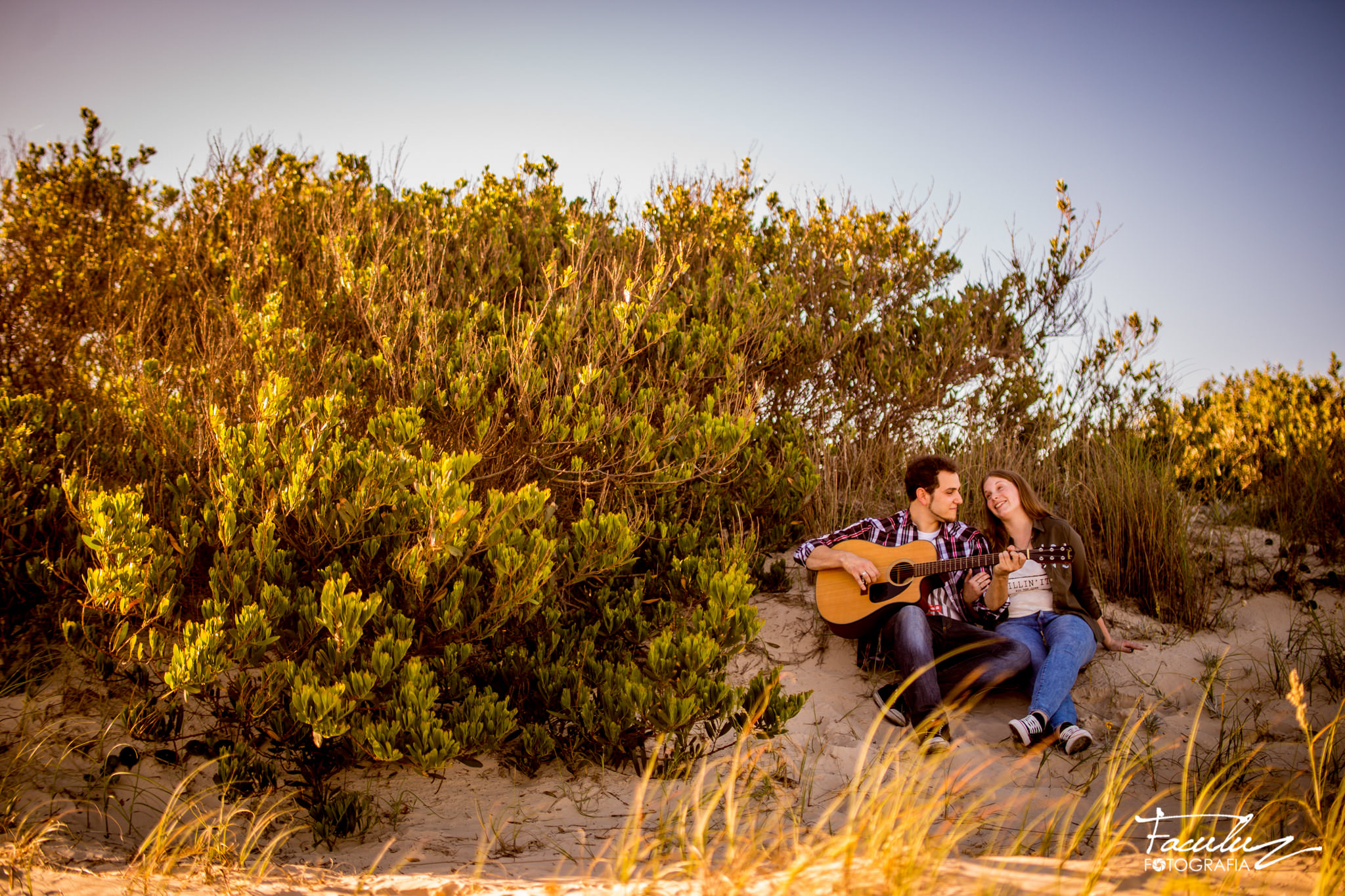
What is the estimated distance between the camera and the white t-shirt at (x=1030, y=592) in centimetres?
403

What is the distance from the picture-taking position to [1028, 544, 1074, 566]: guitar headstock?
3848 mm

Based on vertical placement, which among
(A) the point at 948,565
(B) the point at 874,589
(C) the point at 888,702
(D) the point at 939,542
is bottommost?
(C) the point at 888,702

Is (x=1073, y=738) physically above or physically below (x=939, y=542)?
below

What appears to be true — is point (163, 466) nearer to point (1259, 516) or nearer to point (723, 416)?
point (723, 416)

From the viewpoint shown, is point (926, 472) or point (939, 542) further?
point (926, 472)

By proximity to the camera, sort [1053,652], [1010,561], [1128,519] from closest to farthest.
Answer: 1. [1053,652]
2. [1010,561]
3. [1128,519]

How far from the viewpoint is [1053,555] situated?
387 centimetres

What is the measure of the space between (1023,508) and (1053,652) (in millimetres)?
898

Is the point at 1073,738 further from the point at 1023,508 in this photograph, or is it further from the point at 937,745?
the point at 1023,508

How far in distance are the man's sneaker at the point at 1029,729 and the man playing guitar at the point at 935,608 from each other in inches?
9.1

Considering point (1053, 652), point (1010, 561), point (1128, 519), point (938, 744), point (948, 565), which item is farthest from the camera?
point (1128, 519)

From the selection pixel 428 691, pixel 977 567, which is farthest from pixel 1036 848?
pixel 428 691

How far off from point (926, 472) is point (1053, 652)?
115cm
